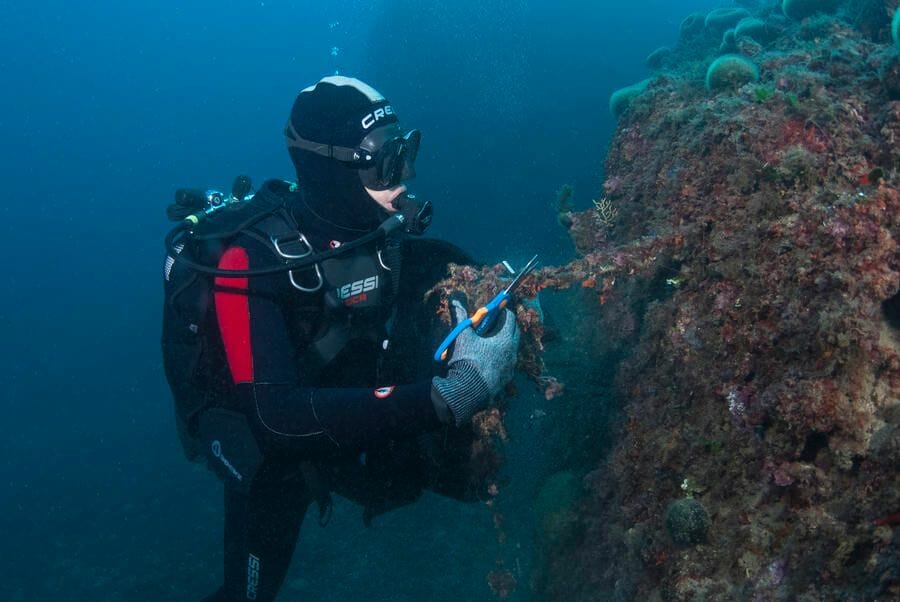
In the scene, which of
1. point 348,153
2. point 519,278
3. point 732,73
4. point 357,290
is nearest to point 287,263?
point 357,290

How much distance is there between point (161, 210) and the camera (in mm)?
61375

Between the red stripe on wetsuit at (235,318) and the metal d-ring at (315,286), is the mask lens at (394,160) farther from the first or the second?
the red stripe on wetsuit at (235,318)

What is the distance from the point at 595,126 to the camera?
2212cm

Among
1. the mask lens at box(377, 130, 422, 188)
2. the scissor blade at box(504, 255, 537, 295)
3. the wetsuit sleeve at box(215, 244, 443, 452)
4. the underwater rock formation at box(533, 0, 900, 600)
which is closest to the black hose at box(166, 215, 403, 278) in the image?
the wetsuit sleeve at box(215, 244, 443, 452)

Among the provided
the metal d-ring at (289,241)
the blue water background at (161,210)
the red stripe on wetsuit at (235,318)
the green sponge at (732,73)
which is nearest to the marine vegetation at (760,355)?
the green sponge at (732,73)

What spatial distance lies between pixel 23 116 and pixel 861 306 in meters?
89.8

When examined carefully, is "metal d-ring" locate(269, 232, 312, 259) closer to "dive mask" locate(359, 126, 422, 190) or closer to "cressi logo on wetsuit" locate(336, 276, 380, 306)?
"cressi logo on wetsuit" locate(336, 276, 380, 306)

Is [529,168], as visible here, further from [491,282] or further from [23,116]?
[23,116]

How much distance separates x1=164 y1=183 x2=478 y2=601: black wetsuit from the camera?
2.86 meters

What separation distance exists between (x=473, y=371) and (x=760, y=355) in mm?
1510

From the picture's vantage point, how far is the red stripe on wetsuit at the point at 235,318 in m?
2.97

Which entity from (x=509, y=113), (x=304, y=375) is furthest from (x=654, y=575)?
(x=509, y=113)

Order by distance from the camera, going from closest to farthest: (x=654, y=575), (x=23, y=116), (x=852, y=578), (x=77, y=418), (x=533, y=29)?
(x=852, y=578), (x=654, y=575), (x=77, y=418), (x=533, y=29), (x=23, y=116)

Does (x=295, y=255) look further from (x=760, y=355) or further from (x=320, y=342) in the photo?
(x=760, y=355)
